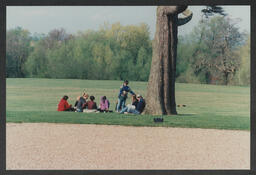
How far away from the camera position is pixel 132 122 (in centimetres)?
1323

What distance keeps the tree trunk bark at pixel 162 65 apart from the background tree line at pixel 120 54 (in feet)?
5.76

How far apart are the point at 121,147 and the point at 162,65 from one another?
4.61m

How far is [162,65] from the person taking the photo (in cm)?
1423

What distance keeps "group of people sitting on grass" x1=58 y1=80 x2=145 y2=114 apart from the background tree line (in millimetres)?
1648

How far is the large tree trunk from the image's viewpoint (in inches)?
557

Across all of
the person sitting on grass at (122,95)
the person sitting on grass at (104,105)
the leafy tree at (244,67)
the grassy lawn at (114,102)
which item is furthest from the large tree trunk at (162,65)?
the leafy tree at (244,67)

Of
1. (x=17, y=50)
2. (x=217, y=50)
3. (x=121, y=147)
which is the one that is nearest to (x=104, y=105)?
(x=17, y=50)

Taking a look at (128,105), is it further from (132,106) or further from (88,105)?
(88,105)

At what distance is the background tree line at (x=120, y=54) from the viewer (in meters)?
16.4

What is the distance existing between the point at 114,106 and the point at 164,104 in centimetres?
202

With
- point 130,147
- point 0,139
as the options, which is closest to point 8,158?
point 0,139

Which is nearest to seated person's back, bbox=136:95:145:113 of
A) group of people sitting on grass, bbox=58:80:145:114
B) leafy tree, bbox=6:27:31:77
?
group of people sitting on grass, bbox=58:80:145:114

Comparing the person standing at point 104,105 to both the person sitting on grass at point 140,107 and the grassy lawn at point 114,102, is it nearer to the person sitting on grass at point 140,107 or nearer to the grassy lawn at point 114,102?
the grassy lawn at point 114,102
